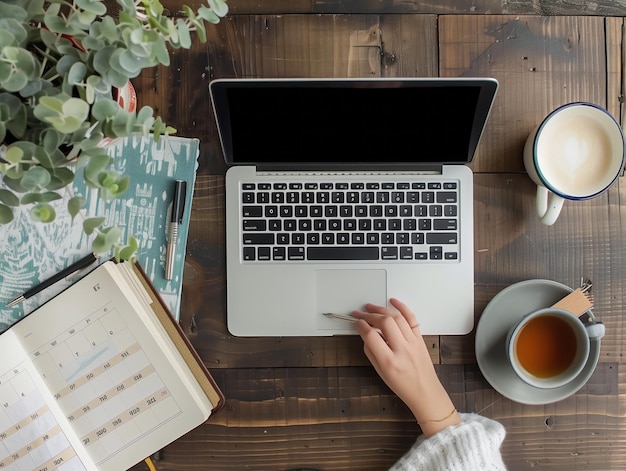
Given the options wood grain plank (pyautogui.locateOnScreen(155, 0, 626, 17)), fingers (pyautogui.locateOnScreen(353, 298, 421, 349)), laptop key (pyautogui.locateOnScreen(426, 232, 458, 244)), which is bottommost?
fingers (pyautogui.locateOnScreen(353, 298, 421, 349))

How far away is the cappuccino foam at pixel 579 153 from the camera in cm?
71

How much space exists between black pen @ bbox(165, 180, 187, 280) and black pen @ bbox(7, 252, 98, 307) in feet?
0.30

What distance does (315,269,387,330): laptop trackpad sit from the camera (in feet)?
2.45

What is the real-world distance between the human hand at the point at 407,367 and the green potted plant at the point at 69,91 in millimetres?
394

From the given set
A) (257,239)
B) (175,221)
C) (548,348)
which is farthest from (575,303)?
(175,221)

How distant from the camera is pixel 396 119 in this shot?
685 mm

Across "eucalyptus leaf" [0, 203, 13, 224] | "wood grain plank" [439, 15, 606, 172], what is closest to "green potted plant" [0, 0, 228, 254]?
"eucalyptus leaf" [0, 203, 13, 224]

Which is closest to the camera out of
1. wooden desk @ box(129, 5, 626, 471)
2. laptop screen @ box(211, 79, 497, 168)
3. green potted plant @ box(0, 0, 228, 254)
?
green potted plant @ box(0, 0, 228, 254)

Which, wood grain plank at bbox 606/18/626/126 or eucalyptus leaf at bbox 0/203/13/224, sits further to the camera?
wood grain plank at bbox 606/18/626/126

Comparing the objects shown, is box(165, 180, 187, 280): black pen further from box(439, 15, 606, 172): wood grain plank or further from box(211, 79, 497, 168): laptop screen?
box(439, 15, 606, 172): wood grain plank

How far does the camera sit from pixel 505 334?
2.45ft

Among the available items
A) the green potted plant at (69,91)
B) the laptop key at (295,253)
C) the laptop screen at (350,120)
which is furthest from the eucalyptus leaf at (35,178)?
the laptop key at (295,253)

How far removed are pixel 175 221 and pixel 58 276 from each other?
163 mm

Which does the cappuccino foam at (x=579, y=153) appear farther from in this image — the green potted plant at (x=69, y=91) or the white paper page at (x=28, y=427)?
the white paper page at (x=28, y=427)
